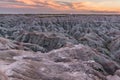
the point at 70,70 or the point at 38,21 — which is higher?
the point at 70,70

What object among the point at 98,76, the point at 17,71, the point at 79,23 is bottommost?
the point at 79,23

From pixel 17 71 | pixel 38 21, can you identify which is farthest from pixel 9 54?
pixel 38 21

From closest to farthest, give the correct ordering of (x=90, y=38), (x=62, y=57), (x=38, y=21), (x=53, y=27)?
1. (x=62, y=57)
2. (x=90, y=38)
3. (x=53, y=27)
4. (x=38, y=21)

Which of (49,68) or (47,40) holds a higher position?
(49,68)

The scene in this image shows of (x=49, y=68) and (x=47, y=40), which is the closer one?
(x=49, y=68)

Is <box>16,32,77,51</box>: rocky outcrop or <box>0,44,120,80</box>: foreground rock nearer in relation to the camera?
<box>0,44,120,80</box>: foreground rock

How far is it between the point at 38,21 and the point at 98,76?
77.1 metres

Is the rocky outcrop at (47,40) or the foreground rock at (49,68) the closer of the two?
the foreground rock at (49,68)

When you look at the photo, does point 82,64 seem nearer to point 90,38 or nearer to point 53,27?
point 90,38

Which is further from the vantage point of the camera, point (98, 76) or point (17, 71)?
point (98, 76)

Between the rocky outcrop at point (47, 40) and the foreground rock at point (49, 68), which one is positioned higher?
the foreground rock at point (49, 68)

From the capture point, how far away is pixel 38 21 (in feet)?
317

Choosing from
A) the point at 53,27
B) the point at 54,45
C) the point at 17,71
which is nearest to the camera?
the point at 17,71

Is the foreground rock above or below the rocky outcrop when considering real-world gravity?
above
